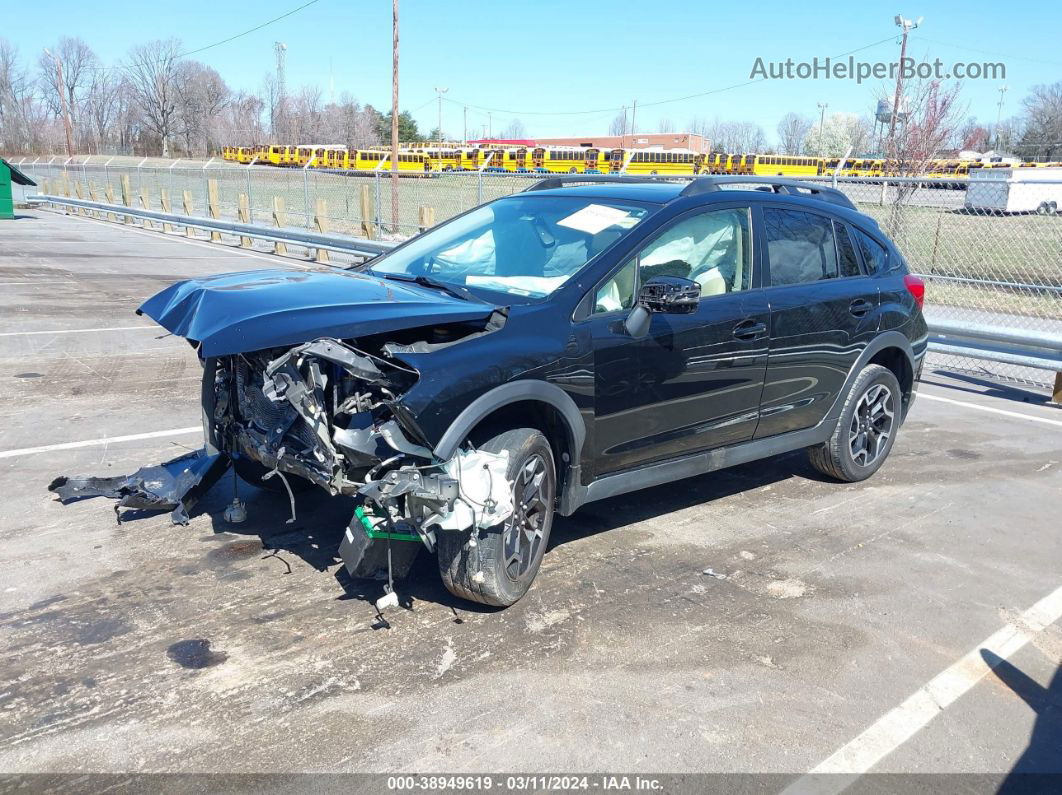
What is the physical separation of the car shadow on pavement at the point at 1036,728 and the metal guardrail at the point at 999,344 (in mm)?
5566

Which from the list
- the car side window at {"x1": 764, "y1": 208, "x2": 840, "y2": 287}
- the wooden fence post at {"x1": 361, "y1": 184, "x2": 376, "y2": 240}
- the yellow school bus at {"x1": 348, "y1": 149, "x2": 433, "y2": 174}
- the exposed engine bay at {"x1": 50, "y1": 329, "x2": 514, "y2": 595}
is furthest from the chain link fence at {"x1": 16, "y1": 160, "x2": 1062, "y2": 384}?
the yellow school bus at {"x1": 348, "y1": 149, "x2": 433, "y2": 174}

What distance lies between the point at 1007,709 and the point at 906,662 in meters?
0.42

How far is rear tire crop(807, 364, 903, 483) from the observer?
5957mm

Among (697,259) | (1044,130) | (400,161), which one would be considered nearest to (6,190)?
(400,161)

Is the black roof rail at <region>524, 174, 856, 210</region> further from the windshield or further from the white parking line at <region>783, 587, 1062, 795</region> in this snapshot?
the white parking line at <region>783, 587, 1062, 795</region>

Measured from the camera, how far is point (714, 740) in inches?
129

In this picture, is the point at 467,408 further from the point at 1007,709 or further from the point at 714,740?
the point at 1007,709

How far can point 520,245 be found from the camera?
4957mm

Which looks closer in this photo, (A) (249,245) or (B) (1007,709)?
(B) (1007,709)

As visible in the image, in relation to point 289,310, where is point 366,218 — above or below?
below

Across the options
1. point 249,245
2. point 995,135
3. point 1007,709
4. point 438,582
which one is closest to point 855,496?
point 1007,709

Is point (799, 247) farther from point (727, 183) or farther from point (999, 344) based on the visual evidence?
point (999, 344)

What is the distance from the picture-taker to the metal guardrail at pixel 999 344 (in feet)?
28.1

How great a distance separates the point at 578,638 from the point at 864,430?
10.3 feet
